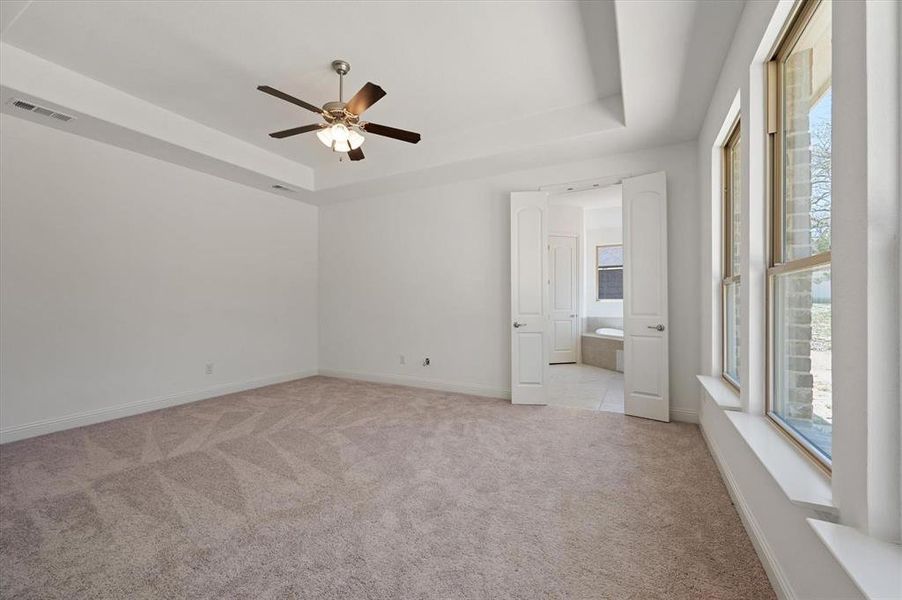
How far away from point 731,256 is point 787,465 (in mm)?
1938

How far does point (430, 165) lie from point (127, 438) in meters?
3.88

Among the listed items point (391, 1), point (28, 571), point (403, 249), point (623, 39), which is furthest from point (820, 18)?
point (403, 249)

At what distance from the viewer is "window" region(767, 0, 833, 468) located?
148cm

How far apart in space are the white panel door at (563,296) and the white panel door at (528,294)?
117 inches

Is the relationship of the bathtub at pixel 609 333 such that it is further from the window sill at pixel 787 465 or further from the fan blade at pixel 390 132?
the fan blade at pixel 390 132

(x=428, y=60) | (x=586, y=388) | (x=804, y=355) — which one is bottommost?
(x=586, y=388)

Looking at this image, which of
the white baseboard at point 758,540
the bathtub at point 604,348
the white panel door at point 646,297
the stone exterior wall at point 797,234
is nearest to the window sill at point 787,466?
the stone exterior wall at point 797,234

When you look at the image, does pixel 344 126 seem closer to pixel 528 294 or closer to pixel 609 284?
pixel 528 294

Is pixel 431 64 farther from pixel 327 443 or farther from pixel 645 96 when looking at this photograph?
pixel 327 443

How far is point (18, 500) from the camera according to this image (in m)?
2.31

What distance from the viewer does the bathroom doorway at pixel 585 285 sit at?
6690 mm

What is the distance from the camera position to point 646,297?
3.89 metres

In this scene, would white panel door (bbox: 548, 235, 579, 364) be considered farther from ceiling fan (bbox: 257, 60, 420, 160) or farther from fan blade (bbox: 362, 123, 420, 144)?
ceiling fan (bbox: 257, 60, 420, 160)

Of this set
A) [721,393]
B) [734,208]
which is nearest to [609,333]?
[734,208]
